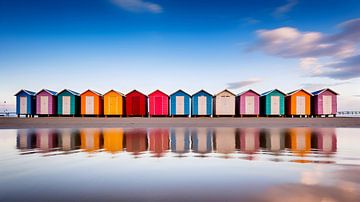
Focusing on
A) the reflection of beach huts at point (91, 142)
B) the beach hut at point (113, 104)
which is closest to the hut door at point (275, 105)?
the beach hut at point (113, 104)

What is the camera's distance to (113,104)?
40156 mm

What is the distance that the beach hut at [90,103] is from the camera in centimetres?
4016

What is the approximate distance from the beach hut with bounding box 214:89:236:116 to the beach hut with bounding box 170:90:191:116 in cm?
490

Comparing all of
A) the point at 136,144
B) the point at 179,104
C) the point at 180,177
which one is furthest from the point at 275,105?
the point at 180,177

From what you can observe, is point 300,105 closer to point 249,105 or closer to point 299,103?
point 299,103

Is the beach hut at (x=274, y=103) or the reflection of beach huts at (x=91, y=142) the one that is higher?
the beach hut at (x=274, y=103)

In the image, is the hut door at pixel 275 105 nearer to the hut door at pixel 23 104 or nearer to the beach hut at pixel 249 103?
the beach hut at pixel 249 103

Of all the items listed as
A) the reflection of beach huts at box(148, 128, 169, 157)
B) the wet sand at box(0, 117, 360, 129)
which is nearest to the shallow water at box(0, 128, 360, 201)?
the reflection of beach huts at box(148, 128, 169, 157)

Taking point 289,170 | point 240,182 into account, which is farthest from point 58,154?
point 289,170

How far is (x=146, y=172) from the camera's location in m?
7.45

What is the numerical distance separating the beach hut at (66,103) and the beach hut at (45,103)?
1.11 metres

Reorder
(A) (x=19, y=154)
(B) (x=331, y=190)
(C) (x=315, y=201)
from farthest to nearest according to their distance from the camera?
(A) (x=19, y=154), (B) (x=331, y=190), (C) (x=315, y=201)

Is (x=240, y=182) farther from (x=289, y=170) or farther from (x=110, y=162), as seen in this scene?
(x=110, y=162)

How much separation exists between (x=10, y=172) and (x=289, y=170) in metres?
8.68
